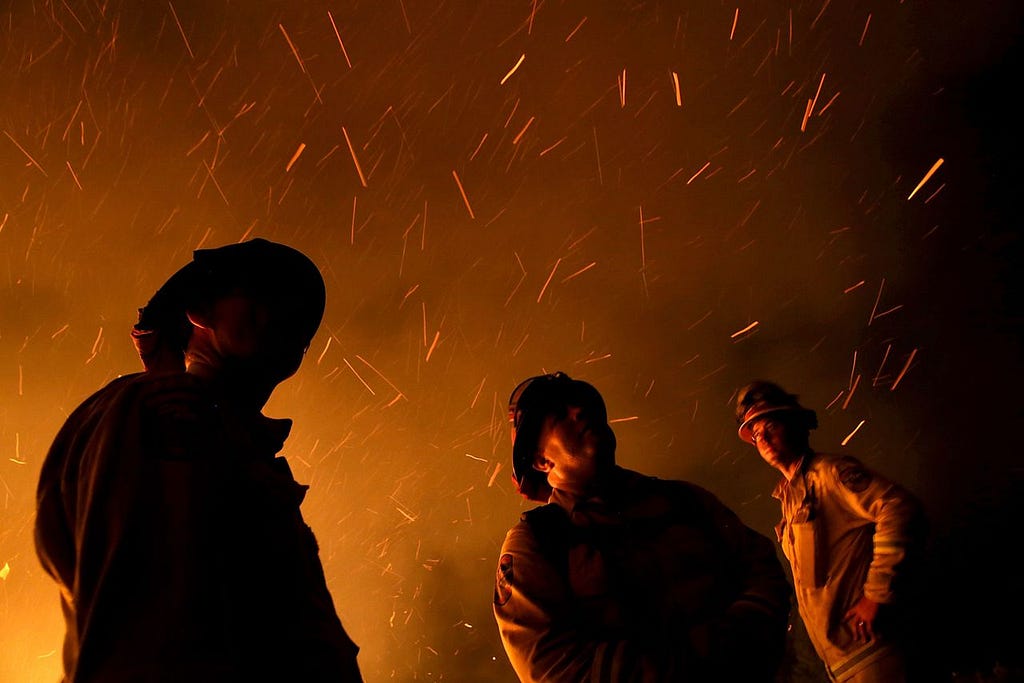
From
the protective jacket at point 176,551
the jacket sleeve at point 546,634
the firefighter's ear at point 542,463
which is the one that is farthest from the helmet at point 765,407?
the protective jacket at point 176,551

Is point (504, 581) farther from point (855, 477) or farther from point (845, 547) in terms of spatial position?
point (855, 477)

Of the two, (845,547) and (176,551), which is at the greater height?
(176,551)

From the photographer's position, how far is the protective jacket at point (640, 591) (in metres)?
2.16

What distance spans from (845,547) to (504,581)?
7.95 ft

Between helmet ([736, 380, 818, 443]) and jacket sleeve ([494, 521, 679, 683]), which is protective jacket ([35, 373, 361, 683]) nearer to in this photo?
jacket sleeve ([494, 521, 679, 683])

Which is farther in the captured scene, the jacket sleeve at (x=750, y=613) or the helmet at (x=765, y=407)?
the helmet at (x=765, y=407)

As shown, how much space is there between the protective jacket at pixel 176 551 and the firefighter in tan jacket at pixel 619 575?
2.86 feet

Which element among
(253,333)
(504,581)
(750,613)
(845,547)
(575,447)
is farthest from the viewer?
(845,547)

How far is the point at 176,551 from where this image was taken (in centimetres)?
137

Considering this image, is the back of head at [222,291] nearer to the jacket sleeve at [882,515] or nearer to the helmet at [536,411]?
the helmet at [536,411]

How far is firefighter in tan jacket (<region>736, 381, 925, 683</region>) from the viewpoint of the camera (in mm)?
3594

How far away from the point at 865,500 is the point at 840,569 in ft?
1.36

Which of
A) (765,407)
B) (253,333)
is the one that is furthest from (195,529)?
(765,407)

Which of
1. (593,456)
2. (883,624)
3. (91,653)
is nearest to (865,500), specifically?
(883,624)
